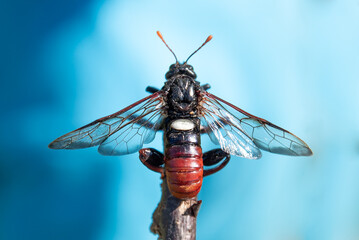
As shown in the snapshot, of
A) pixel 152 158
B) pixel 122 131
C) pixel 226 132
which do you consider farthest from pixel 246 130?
pixel 122 131

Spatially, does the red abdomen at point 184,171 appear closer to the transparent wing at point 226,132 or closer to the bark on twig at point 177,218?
the bark on twig at point 177,218

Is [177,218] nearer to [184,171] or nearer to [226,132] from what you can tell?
[184,171]

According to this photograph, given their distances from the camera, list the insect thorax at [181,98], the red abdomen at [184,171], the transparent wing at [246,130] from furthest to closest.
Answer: the insect thorax at [181,98]
the transparent wing at [246,130]
the red abdomen at [184,171]

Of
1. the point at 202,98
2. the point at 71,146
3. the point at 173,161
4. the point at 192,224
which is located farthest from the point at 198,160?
the point at 71,146

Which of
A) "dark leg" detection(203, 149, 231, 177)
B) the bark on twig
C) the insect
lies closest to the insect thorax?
the insect

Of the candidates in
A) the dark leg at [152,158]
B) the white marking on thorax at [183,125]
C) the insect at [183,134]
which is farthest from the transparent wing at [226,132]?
the dark leg at [152,158]

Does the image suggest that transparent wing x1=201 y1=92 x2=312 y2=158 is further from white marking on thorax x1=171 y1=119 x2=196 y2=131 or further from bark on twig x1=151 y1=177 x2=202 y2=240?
bark on twig x1=151 y1=177 x2=202 y2=240

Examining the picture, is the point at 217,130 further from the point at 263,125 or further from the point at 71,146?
the point at 71,146
